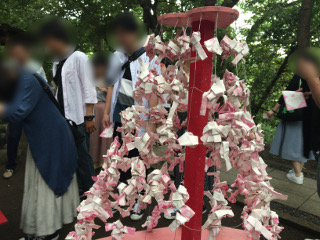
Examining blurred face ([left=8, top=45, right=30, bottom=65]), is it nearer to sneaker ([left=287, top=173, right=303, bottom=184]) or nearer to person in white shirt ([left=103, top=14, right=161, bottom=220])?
person in white shirt ([left=103, top=14, right=161, bottom=220])

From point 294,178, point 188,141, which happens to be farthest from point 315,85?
point 294,178

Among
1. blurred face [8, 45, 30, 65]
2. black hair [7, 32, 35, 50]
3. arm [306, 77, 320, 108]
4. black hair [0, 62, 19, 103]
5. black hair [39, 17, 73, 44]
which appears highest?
black hair [39, 17, 73, 44]

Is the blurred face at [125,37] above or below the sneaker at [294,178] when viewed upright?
above

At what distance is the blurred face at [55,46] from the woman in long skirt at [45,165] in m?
0.34

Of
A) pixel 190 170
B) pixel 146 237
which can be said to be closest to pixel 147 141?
pixel 190 170

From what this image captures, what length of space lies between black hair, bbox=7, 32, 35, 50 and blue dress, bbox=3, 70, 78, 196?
197 millimetres

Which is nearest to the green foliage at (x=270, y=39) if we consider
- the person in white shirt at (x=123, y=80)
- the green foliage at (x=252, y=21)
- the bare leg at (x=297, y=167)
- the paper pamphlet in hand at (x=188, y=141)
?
the green foliage at (x=252, y=21)

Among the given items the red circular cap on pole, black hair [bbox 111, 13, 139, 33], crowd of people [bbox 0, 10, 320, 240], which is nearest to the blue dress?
crowd of people [bbox 0, 10, 320, 240]

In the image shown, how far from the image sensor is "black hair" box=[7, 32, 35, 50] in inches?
69.9

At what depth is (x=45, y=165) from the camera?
2.02m

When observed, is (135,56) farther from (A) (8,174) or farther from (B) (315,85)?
(A) (8,174)

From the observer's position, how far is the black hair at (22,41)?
5.83 ft

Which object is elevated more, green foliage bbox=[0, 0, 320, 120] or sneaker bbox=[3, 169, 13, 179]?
green foliage bbox=[0, 0, 320, 120]

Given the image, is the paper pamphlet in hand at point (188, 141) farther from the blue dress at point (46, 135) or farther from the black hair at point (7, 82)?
the blue dress at point (46, 135)
